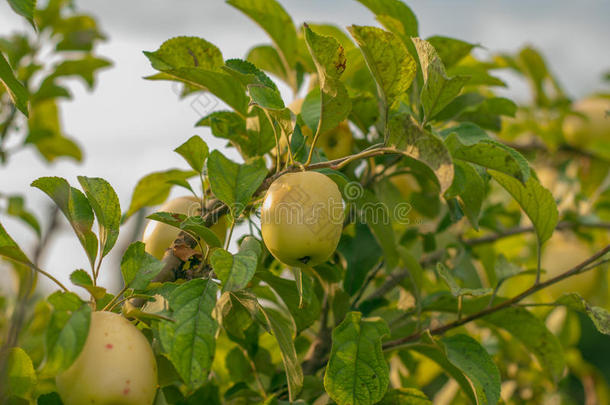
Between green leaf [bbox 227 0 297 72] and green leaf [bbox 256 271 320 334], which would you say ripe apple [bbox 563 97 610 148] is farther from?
green leaf [bbox 256 271 320 334]

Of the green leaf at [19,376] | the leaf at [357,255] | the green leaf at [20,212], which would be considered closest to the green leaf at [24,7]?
the green leaf at [19,376]

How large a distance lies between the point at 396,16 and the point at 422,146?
1.28 ft

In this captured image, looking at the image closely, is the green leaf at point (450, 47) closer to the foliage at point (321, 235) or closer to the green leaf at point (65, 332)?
the foliage at point (321, 235)

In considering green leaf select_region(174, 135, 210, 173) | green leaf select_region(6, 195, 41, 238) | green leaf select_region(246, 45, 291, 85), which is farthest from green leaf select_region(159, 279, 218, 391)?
green leaf select_region(6, 195, 41, 238)

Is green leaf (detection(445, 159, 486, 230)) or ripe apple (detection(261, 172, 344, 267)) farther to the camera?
green leaf (detection(445, 159, 486, 230))

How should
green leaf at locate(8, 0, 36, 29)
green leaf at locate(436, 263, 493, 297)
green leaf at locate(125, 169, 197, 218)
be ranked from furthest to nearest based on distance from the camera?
1. green leaf at locate(125, 169, 197, 218)
2. green leaf at locate(436, 263, 493, 297)
3. green leaf at locate(8, 0, 36, 29)

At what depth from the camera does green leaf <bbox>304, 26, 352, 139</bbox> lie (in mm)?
663

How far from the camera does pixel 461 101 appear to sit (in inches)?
39.8

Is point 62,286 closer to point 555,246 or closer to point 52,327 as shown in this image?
point 52,327

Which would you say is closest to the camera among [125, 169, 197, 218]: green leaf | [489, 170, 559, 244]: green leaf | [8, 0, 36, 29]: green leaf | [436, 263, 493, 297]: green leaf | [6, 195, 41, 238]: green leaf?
[8, 0, 36, 29]: green leaf

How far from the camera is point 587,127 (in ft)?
6.04

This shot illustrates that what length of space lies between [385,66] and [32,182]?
47 cm

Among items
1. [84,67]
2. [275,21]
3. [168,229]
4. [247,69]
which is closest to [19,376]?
[168,229]

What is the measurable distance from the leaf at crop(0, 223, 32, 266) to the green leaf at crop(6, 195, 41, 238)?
0.96 metres
